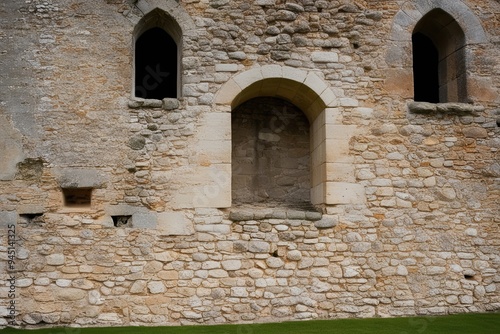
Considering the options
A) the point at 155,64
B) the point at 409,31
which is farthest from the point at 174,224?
the point at 409,31

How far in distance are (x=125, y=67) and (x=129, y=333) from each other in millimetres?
3491

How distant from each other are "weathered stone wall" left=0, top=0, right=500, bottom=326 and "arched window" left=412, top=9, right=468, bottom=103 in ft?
A: 1.17

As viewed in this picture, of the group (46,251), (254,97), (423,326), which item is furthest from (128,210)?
(423,326)

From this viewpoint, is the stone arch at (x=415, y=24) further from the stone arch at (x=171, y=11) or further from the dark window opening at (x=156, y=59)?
the dark window opening at (x=156, y=59)

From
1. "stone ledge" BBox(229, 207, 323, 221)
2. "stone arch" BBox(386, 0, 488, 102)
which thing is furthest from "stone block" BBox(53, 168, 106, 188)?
"stone arch" BBox(386, 0, 488, 102)

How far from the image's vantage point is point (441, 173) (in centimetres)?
788

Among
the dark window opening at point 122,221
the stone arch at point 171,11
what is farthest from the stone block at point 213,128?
the dark window opening at point 122,221

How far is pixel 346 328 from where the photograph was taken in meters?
6.80

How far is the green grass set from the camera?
6680 millimetres

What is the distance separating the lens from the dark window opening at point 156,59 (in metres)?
9.04

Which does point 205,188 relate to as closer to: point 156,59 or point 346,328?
point 346,328

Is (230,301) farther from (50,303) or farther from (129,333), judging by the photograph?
(50,303)

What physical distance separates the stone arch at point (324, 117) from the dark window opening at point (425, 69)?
8.07 ft

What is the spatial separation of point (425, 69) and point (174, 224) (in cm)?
510
